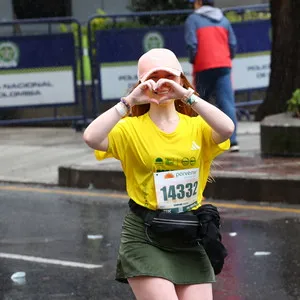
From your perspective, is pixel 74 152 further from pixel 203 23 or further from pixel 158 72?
pixel 158 72

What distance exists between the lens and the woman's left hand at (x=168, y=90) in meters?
4.25

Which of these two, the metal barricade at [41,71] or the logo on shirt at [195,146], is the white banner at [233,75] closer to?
the metal barricade at [41,71]

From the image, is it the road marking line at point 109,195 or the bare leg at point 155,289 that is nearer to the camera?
the bare leg at point 155,289

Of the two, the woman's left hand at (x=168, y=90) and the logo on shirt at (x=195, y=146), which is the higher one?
the woman's left hand at (x=168, y=90)

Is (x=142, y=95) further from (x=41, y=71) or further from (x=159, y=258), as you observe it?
(x=41, y=71)

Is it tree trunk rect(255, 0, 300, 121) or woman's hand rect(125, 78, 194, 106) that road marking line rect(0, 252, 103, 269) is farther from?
tree trunk rect(255, 0, 300, 121)

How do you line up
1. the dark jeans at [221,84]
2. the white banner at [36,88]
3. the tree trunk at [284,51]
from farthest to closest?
the white banner at [36,88] < the tree trunk at [284,51] < the dark jeans at [221,84]

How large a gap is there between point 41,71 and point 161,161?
11536 millimetres

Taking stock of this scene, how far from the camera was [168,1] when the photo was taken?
22.4 meters

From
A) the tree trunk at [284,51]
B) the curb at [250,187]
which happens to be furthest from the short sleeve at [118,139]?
the tree trunk at [284,51]

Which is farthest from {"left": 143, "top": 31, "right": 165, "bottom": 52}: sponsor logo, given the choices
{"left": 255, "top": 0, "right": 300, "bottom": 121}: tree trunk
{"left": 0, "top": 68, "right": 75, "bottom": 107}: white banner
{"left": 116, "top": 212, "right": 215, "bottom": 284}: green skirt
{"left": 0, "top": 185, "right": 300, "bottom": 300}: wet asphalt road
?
{"left": 116, "top": 212, "right": 215, "bottom": 284}: green skirt

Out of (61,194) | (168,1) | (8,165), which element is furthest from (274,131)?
(168,1)

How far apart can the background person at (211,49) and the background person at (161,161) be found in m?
7.39

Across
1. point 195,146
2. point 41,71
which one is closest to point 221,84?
point 41,71
